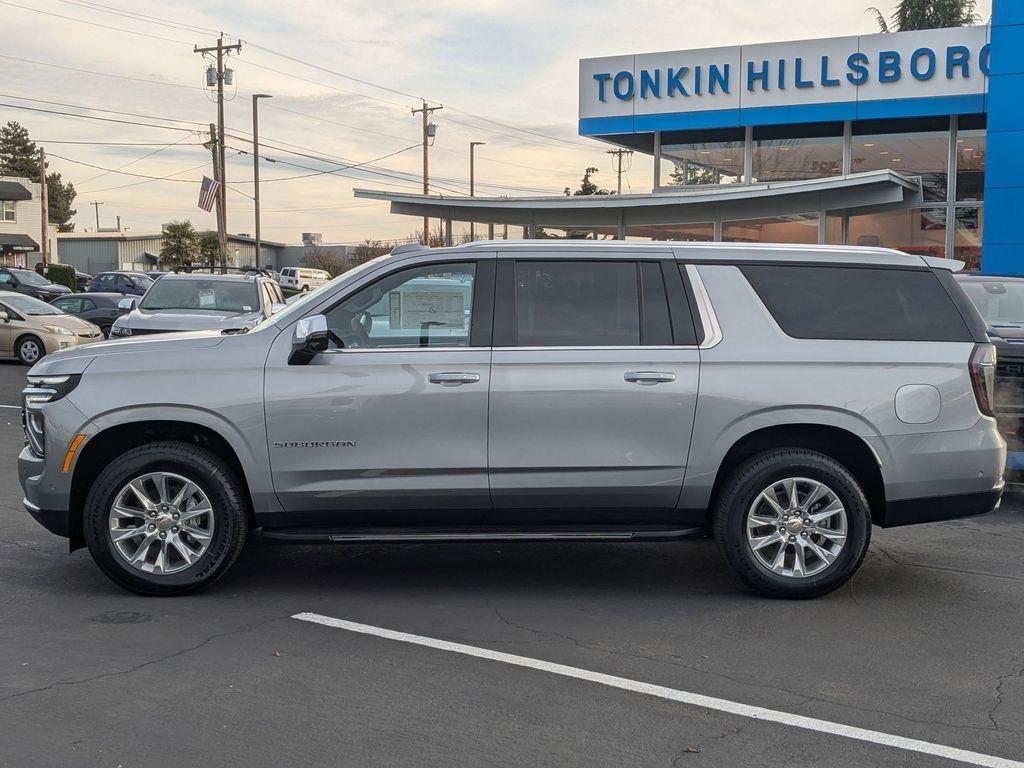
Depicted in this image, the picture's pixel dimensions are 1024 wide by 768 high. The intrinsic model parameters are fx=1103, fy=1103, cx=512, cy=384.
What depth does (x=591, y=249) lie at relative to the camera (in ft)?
20.7

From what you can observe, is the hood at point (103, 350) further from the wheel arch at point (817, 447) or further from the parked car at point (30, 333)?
the parked car at point (30, 333)

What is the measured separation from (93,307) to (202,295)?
1397 centimetres

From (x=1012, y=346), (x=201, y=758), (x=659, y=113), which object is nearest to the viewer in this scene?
(x=201, y=758)

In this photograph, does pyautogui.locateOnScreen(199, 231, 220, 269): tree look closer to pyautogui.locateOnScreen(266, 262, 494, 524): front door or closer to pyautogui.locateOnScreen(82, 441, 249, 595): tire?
pyautogui.locateOnScreen(82, 441, 249, 595): tire

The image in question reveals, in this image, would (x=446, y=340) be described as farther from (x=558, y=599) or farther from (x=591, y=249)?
(x=558, y=599)

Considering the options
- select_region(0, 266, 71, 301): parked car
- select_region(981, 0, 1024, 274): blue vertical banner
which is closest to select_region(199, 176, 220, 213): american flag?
select_region(0, 266, 71, 301): parked car

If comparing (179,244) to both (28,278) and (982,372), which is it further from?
(982,372)

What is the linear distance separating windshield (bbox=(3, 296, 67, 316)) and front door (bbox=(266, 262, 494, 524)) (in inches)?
695

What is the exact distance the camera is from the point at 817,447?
6387 millimetres

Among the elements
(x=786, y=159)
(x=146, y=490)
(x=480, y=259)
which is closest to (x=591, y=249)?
(x=480, y=259)

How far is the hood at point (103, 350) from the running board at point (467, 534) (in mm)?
1128

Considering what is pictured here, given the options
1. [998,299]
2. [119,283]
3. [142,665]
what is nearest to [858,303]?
[142,665]

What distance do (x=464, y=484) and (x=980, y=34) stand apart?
2290cm

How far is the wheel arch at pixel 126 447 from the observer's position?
6.16 m
